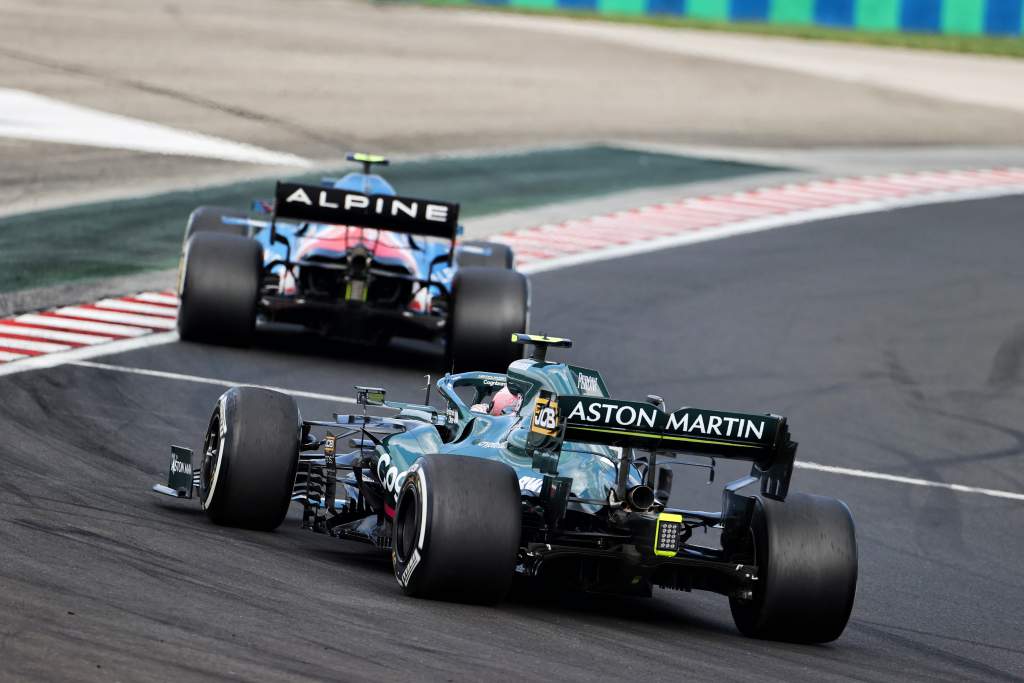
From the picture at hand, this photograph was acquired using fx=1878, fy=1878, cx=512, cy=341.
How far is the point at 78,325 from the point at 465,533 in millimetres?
9408

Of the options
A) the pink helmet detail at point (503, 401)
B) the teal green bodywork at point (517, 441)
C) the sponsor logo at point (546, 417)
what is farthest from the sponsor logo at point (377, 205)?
the sponsor logo at point (546, 417)

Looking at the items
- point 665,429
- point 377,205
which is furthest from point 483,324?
point 665,429

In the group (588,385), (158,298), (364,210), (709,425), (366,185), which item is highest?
(366,185)

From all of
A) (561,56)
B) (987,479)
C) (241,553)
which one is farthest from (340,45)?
(241,553)

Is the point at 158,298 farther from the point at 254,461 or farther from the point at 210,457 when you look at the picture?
the point at 254,461

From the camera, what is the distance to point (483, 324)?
657 inches

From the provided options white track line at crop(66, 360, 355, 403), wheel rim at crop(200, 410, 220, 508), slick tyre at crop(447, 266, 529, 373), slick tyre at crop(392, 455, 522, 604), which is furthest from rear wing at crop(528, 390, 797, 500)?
slick tyre at crop(447, 266, 529, 373)

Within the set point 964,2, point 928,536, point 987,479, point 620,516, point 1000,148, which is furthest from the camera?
point 964,2

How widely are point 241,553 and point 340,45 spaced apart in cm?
2938

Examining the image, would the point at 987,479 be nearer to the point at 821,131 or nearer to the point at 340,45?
the point at 821,131

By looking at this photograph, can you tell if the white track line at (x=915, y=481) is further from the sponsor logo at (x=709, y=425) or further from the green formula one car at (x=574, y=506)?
the sponsor logo at (x=709, y=425)

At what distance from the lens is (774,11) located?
43938 mm

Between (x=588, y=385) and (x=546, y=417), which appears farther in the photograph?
(x=588, y=385)

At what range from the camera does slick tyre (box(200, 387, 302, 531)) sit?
10609 mm
